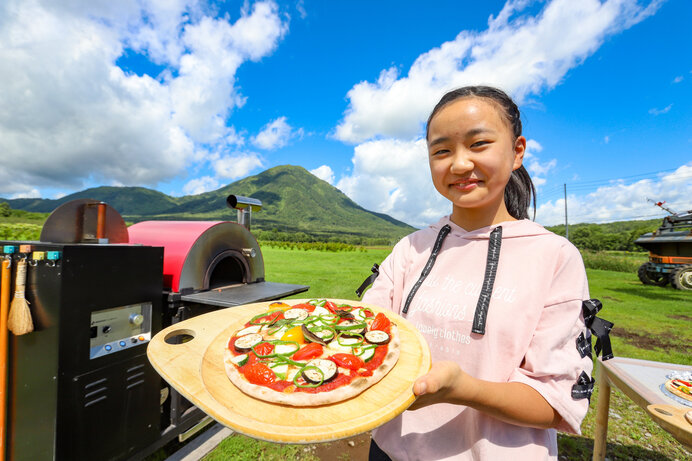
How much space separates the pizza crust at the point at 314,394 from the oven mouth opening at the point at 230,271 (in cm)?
267

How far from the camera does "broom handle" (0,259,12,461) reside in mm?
2402

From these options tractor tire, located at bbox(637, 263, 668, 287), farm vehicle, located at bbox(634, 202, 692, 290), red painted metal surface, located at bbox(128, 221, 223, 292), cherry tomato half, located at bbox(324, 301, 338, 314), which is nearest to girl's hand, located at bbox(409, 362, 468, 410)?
cherry tomato half, located at bbox(324, 301, 338, 314)

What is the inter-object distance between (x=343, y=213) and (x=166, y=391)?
173 meters

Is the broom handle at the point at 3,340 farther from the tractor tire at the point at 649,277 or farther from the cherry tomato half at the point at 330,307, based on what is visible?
the tractor tire at the point at 649,277

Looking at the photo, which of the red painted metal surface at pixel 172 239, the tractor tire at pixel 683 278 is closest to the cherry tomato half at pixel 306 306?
the red painted metal surface at pixel 172 239

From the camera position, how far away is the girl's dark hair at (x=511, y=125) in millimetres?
1590

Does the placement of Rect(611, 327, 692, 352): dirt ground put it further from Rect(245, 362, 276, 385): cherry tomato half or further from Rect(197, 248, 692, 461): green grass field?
Rect(245, 362, 276, 385): cherry tomato half

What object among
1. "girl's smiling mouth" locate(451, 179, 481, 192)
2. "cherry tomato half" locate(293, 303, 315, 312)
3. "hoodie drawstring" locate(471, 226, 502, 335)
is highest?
"girl's smiling mouth" locate(451, 179, 481, 192)

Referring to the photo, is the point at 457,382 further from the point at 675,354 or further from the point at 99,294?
the point at 675,354

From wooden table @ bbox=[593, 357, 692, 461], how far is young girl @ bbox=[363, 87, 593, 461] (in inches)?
38.4

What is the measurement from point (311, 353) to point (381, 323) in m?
0.47

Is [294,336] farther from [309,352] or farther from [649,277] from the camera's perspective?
[649,277]

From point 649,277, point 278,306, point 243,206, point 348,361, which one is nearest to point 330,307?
point 278,306

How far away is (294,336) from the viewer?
2029 mm
